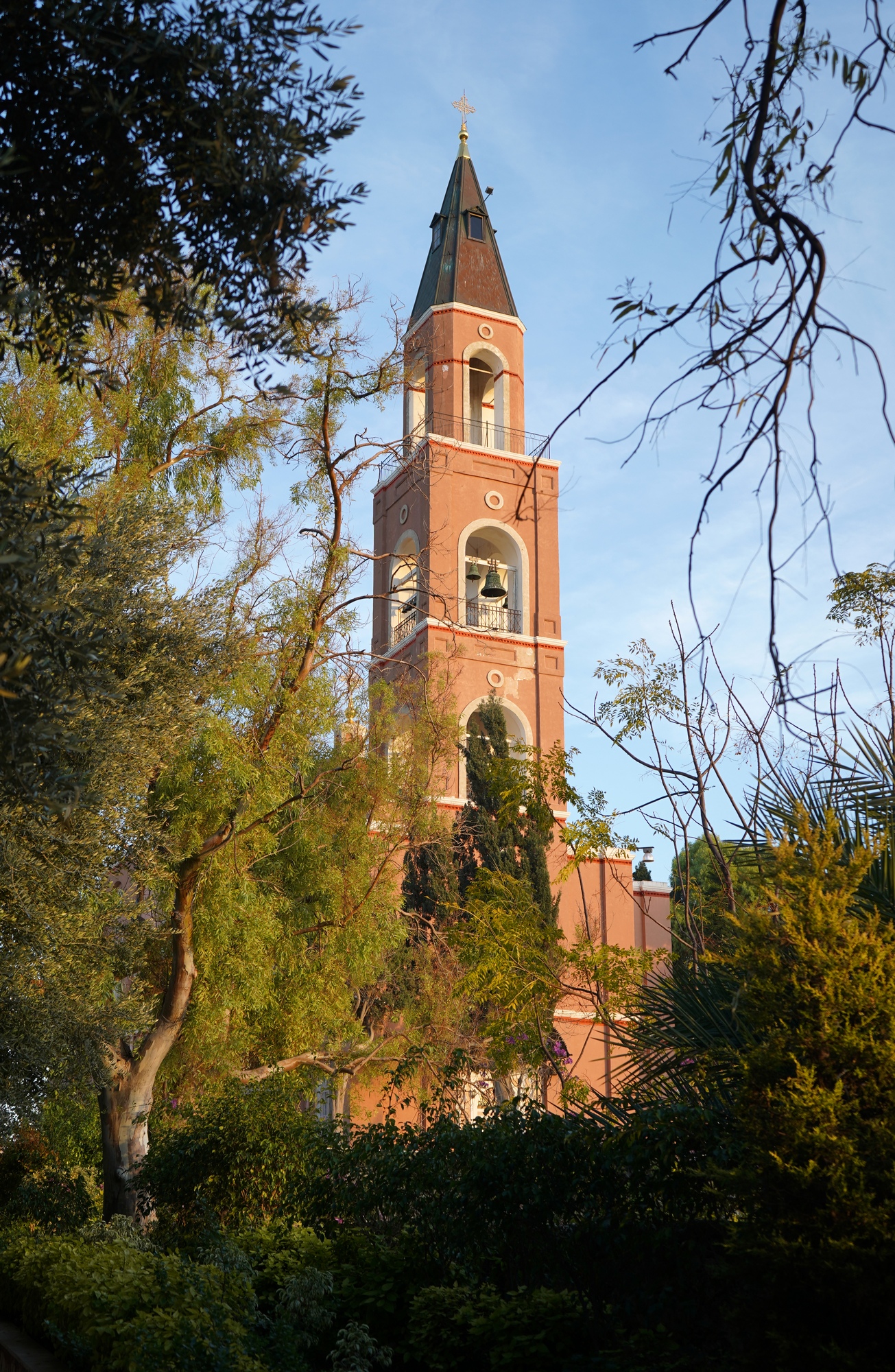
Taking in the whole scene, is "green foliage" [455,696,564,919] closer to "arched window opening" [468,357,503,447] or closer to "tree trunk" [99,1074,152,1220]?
"arched window opening" [468,357,503,447]

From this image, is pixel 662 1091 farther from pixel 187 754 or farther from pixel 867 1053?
pixel 187 754

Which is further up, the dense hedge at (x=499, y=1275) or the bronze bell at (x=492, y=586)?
the bronze bell at (x=492, y=586)

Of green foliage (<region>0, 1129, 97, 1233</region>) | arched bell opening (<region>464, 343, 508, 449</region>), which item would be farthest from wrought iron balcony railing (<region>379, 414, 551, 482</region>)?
green foliage (<region>0, 1129, 97, 1233</region>)

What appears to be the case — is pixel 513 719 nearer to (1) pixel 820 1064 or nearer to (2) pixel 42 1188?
(2) pixel 42 1188

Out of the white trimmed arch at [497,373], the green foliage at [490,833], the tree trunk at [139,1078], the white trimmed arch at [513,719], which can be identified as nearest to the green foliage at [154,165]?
the tree trunk at [139,1078]

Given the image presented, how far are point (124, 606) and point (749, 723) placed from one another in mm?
6902

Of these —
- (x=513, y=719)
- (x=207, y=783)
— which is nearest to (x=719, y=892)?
(x=207, y=783)

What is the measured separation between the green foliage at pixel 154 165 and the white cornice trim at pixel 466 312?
25130mm

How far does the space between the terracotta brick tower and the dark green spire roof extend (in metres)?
0.04

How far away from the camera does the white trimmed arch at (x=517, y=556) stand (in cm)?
2792

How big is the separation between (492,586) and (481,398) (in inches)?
289

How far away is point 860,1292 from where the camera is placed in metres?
4.34

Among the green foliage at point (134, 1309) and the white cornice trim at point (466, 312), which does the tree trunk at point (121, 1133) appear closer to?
the green foliage at point (134, 1309)

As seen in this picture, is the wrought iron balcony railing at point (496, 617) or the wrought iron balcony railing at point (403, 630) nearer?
the wrought iron balcony railing at point (403, 630)
